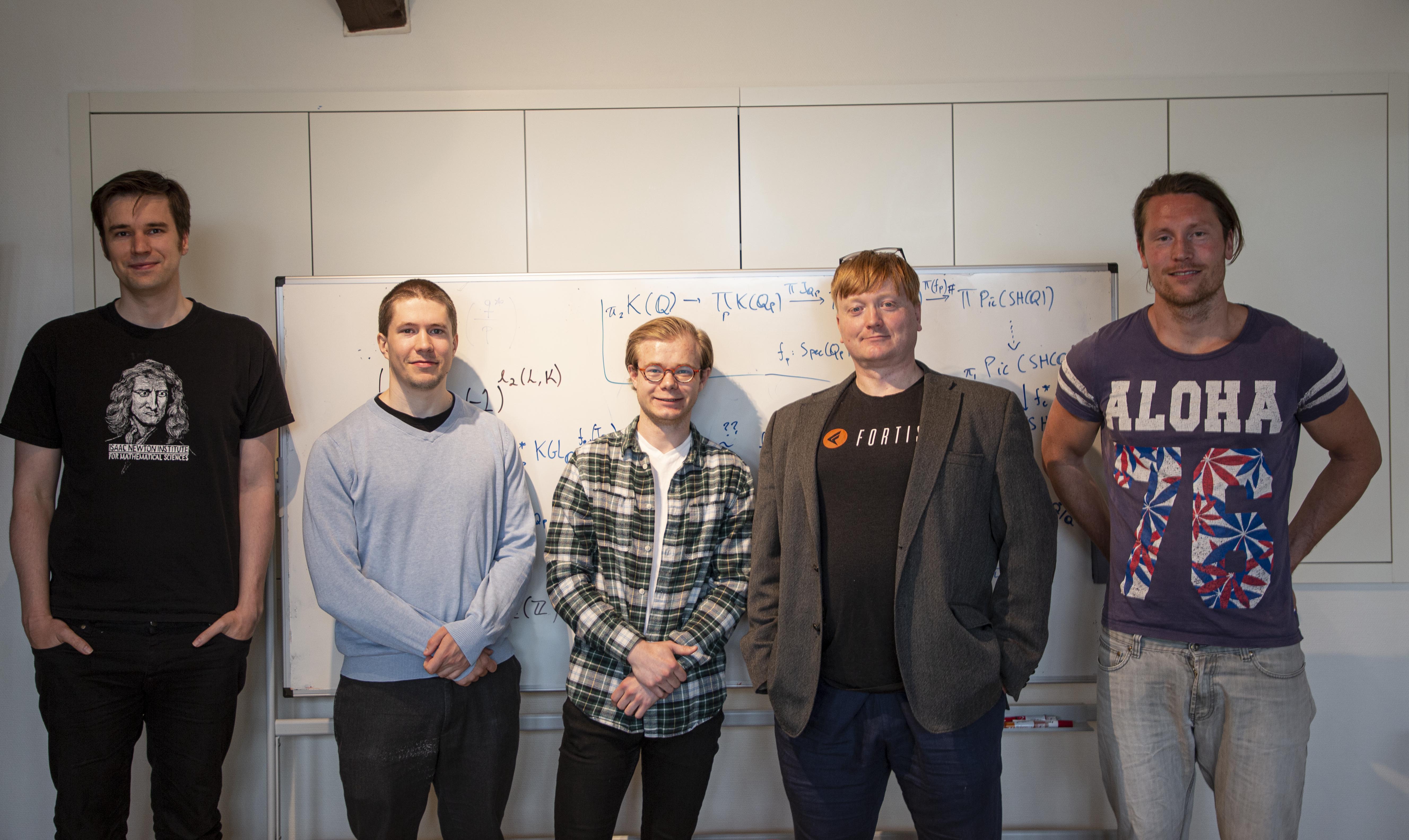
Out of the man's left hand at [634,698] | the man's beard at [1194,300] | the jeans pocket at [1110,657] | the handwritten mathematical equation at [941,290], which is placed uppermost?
the handwritten mathematical equation at [941,290]

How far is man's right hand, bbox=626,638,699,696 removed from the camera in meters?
1.75

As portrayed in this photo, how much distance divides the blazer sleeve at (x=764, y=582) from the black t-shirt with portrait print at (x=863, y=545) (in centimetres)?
13

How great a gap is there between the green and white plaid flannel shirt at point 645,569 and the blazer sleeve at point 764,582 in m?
0.08

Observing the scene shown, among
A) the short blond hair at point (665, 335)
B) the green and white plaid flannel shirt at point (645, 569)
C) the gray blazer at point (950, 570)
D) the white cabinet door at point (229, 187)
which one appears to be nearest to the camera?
the gray blazer at point (950, 570)

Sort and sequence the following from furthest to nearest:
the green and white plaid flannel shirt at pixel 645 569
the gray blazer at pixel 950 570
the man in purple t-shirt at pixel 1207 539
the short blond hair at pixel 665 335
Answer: the short blond hair at pixel 665 335
the green and white plaid flannel shirt at pixel 645 569
the man in purple t-shirt at pixel 1207 539
the gray blazer at pixel 950 570

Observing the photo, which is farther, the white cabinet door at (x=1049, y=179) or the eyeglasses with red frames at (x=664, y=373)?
the white cabinet door at (x=1049, y=179)

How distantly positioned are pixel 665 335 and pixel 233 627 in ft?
4.69

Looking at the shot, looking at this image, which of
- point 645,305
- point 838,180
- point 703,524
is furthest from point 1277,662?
point 645,305

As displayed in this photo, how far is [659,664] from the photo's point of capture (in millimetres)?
1752

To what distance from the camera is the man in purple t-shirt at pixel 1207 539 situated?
67.2 inches

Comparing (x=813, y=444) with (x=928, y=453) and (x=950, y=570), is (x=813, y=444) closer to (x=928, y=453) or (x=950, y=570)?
(x=928, y=453)

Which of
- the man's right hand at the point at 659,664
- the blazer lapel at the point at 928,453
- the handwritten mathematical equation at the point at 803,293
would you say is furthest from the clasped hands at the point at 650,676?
the handwritten mathematical equation at the point at 803,293

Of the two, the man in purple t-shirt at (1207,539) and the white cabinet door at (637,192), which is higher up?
Answer: the white cabinet door at (637,192)

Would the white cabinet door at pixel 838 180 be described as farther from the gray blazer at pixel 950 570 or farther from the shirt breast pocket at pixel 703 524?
the shirt breast pocket at pixel 703 524
